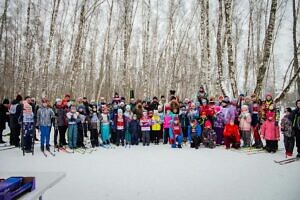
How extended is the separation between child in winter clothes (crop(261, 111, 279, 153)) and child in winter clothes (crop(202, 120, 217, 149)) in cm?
178

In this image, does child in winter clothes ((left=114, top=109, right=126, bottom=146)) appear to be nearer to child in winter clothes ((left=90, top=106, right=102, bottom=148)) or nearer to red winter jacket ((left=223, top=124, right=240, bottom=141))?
child in winter clothes ((left=90, top=106, right=102, bottom=148))

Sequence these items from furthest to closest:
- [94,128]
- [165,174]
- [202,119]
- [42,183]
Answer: [202,119]
[94,128]
[165,174]
[42,183]

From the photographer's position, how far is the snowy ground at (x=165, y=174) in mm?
5508

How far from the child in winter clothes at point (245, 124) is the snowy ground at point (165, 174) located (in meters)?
1.29

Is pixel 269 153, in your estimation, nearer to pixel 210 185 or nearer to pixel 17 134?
pixel 210 185

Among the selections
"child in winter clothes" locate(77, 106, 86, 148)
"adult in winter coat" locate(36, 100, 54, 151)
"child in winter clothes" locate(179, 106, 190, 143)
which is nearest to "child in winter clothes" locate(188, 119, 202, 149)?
"child in winter clothes" locate(179, 106, 190, 143)

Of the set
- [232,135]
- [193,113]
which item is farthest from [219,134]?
[193,113]

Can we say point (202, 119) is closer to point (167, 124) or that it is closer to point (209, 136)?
point (209, 136)

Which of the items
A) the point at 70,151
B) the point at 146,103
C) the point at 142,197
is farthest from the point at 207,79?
the point at 142,197

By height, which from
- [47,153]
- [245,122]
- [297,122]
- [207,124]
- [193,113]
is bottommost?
[47,153]

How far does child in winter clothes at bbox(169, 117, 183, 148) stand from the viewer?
11.2m

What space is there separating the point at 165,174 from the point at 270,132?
4727 mm

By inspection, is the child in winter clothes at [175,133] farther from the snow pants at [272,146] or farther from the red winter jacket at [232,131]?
the snow pants at [272,146]

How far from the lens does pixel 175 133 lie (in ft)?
37.6
